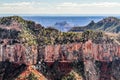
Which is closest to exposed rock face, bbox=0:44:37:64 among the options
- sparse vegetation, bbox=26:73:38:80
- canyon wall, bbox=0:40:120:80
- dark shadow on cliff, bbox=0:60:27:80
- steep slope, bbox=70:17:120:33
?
canyon wall, bbox=0:40:120:80

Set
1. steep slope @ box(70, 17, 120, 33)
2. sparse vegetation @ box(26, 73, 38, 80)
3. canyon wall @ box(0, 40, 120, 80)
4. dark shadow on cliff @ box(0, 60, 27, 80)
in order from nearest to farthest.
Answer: sparse vegetation @ box(26, 73, 38, 80) < dark shadow on cliff @ box(0, 60, 27, 80) < canyon wall @ box(0, 40, 120, 80) < steep slope @ box(70, 17, 120, 33)

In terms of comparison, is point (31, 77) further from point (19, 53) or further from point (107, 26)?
point (107, 26)

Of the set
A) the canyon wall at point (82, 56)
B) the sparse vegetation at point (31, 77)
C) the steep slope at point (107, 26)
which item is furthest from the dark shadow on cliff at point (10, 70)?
the steep slope at point (107, 26)

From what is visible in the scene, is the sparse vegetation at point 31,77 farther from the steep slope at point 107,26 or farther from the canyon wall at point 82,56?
the steep slope at point 107,26

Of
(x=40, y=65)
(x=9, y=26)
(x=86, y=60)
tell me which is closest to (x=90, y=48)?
(x=86, y=60)

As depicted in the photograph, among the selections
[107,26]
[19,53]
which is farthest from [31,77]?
[107,26]

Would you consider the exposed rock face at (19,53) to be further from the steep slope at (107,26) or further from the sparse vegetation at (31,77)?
the steep slope at (107,26)

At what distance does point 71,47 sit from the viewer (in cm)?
10156

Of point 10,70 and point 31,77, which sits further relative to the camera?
point 10,70

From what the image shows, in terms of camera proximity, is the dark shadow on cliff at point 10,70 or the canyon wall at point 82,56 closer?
the dark shadow on cliff at point 10,70

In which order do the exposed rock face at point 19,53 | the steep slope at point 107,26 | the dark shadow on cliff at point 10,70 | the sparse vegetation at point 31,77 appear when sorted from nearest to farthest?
the sparse vegetation at point 31,77, the dark shadow on cliff at point 10,70, the exposed rock face at point 19,53, the steep slope at point 107,26

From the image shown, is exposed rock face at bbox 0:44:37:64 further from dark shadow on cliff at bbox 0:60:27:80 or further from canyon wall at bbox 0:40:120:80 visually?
dark shadow on cliff at bbox 0:60:27:80

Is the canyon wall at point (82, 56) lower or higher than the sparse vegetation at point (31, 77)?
higher

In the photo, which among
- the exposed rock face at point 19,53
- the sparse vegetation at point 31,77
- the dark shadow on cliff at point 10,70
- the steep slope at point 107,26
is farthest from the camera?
the steep slope at point 107,26
